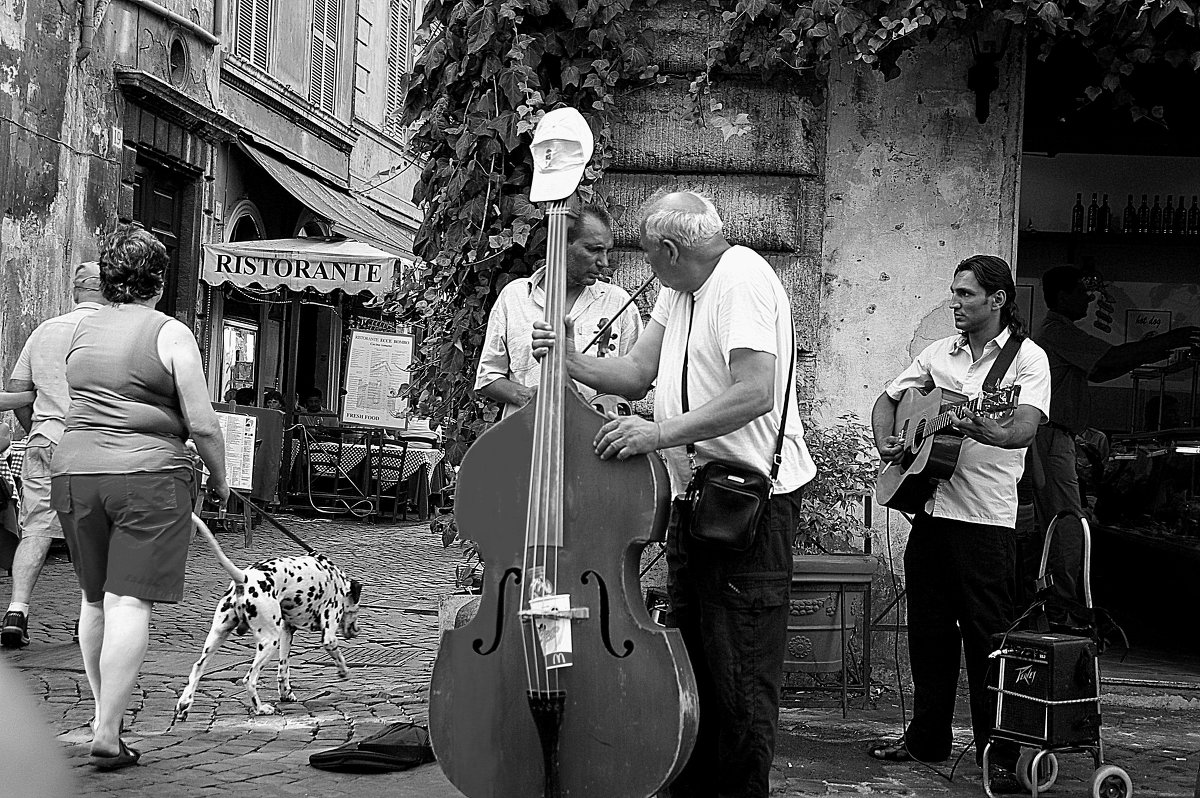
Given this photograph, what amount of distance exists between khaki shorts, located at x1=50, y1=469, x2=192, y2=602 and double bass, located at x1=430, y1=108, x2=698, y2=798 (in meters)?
1.52

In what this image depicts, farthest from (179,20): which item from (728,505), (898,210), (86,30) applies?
(728,505)

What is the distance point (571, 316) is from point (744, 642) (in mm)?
1678

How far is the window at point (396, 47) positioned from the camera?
22328 mm

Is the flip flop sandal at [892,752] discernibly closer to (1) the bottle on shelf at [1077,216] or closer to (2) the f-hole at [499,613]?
(2) the f-hole at [499,613]

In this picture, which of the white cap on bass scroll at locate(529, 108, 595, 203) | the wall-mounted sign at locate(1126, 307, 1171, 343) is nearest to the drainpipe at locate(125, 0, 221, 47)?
the wall-mounted sign at locate(1126, 307, 1171, 343)

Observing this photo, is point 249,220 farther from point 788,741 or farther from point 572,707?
point 572,707

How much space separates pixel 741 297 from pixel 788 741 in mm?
2193

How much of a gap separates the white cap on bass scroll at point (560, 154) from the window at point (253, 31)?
1348cm

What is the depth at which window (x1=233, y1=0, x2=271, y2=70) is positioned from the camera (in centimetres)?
1684

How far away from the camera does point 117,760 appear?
4.86 meters

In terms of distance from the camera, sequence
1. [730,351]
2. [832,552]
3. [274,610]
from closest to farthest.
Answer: [730,351]
[274,610]
[832,552]

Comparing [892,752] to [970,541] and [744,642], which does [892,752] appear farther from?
[744,642]

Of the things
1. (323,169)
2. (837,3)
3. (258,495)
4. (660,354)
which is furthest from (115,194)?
(660,354)

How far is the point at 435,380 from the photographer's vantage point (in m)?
6.61
